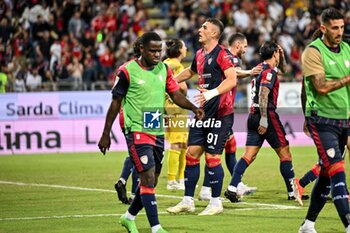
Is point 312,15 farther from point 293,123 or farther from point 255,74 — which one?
point 255,74

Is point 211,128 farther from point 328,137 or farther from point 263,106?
point 328,137

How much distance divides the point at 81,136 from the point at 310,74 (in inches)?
686

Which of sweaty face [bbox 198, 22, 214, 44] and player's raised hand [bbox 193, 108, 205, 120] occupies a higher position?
sweaty face [bbox 198, 22, 214, 44]

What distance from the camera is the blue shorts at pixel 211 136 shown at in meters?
13.1

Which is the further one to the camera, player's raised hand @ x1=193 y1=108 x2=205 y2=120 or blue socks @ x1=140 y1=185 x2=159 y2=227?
player's raised hand @ x1=193 y1=108 x2=205 y2=120

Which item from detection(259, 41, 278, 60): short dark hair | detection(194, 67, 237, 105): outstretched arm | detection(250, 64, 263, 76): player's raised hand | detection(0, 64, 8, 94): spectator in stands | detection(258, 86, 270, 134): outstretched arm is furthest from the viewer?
detection(0, 64, 8, 94): spectator in stands

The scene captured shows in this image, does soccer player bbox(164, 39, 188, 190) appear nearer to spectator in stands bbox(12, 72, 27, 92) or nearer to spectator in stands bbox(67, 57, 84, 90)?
spectator in stands bbox(12, 72, 27, 92)

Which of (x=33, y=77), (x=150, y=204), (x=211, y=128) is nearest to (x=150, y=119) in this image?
(x=150, y=204)

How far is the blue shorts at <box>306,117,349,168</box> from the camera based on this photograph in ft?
32.8

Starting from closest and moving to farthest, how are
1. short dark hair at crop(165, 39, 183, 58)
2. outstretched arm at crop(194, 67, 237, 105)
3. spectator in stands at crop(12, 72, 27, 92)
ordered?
outstretched arm at crop(194, 67, 237, 105)
short dark hair at crop(165, 39, 183, 58)
spectator in stands at crop(12, 72, 27, 92)

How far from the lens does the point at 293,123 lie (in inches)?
1080

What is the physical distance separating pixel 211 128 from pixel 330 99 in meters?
3.31

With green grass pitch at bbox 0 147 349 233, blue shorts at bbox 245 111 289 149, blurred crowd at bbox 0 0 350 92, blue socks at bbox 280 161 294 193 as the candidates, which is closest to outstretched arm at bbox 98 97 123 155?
green grass pitch at bbox 0 147 349 233

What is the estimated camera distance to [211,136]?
13.1 m
